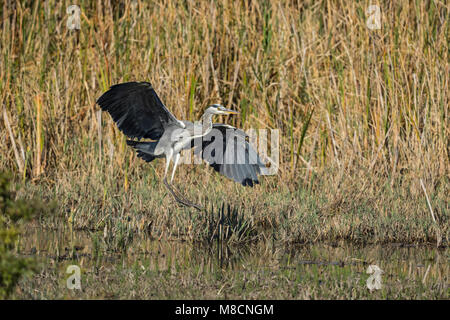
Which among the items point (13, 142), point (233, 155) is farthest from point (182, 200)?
point (13, 142)

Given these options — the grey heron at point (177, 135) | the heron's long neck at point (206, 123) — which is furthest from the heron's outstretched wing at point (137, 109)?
the heron's long neck at point (206, 123)

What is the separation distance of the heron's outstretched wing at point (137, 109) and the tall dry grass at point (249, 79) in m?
0.42

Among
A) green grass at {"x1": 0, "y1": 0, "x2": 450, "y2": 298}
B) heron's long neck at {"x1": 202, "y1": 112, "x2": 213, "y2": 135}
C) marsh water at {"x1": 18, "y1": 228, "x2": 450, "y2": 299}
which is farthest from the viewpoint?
heron's long neck at {"x1": 202, "y1": 112, "x2": 213, "y2": 135}

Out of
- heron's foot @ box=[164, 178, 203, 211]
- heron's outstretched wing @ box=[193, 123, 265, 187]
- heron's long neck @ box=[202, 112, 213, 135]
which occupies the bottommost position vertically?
heron's foot @ box=[164, 178, 203, 211]

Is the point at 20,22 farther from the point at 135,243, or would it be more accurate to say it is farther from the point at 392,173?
the point at 392,173

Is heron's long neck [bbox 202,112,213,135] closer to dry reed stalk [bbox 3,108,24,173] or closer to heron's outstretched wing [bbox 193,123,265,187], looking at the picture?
heron's outstretched wing [bbox 193,123,265,187]

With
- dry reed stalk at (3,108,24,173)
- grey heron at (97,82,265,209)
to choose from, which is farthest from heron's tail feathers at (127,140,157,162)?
dry reed stalk at (3,108,24,173)

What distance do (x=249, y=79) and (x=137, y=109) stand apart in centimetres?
161

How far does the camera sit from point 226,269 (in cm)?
401

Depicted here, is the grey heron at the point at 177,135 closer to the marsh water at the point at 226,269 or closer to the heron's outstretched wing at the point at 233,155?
the heron's outstretched wing at the point at 233,155

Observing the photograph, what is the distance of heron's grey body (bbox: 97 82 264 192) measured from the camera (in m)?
5.25

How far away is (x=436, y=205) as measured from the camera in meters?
5.11

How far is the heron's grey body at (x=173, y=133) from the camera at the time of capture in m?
5.25

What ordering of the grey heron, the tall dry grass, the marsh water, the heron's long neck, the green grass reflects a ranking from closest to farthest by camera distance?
the marsh water < the green grass < the grey heron < the heron's long neck < the tall dry grass
